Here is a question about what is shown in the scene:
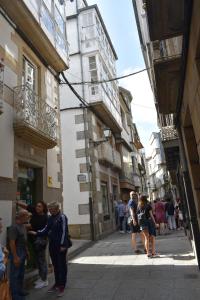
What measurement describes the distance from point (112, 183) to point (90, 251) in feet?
28.0

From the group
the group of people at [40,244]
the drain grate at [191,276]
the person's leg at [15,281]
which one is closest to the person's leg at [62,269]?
the group of people at [40,244]

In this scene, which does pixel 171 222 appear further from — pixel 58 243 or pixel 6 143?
pixel 6 143

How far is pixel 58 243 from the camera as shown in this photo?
564cm

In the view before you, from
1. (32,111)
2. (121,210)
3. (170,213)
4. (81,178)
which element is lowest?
(170,213)

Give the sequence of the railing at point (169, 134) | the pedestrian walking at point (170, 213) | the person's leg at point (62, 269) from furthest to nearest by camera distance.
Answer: the pedestrian walking at point (170, 213), the railing at point (169, 134), the person's leg at point (62, 269)

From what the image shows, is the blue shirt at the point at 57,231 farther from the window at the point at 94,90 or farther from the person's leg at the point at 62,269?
the window at the point at 94,90

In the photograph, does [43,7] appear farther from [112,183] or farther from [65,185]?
[112,183]

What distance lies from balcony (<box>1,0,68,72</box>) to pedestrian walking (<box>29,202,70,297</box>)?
517 centimetres

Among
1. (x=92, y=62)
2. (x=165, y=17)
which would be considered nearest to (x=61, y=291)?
(x=165, y=17)

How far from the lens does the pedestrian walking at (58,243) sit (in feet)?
18.0

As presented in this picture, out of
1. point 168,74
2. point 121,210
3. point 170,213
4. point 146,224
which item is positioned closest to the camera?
point 168,74

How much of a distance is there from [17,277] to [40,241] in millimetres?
1216

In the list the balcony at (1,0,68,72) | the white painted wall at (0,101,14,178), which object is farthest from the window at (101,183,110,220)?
the white painted wall at (0,101,14,178)

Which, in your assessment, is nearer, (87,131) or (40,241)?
(40,241)
